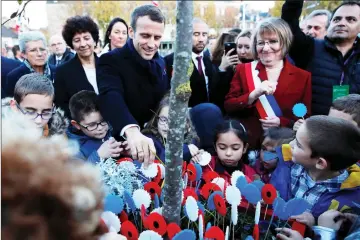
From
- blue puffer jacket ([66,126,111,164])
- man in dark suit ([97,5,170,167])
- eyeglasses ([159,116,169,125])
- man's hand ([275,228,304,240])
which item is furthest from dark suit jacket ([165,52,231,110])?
man's hand ([275,228,304,240])

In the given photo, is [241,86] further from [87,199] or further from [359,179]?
[87,199]

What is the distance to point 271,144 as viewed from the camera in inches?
94.3

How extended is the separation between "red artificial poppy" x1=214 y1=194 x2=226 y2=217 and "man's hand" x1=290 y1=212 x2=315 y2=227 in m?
0.29

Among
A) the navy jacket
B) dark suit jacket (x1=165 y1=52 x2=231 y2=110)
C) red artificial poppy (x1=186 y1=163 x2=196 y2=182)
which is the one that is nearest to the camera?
red artificial poppy (x1=186 y1=163 x2=196 y2=182)

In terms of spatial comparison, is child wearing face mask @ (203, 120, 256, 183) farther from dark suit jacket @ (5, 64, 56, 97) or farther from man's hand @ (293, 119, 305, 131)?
dark suit jacket @ (5, 64, 56, 97)

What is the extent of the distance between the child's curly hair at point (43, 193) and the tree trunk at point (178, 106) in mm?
544

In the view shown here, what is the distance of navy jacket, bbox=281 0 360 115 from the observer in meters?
2.75

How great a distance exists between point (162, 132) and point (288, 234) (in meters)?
1.06

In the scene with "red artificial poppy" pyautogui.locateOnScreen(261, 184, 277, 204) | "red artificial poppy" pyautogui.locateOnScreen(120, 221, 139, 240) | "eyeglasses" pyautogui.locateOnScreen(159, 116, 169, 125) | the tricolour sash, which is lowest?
"red artificial poppy" pyautogui.locateOnScreen(120, 221, 139, 240)

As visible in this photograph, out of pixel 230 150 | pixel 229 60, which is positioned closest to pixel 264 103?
pixel 230 150

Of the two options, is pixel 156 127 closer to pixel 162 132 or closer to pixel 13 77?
pixel 162 132

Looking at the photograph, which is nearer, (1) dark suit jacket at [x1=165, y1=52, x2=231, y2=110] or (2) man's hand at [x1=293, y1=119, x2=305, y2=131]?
(2) man's hand at [x1=293, y1=119, x2=305, y2=131]

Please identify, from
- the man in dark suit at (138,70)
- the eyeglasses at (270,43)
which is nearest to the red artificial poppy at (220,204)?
the man in dark suit at (138,70)

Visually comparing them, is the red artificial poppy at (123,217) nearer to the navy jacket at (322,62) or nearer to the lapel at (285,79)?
the lapel at (285,79)
